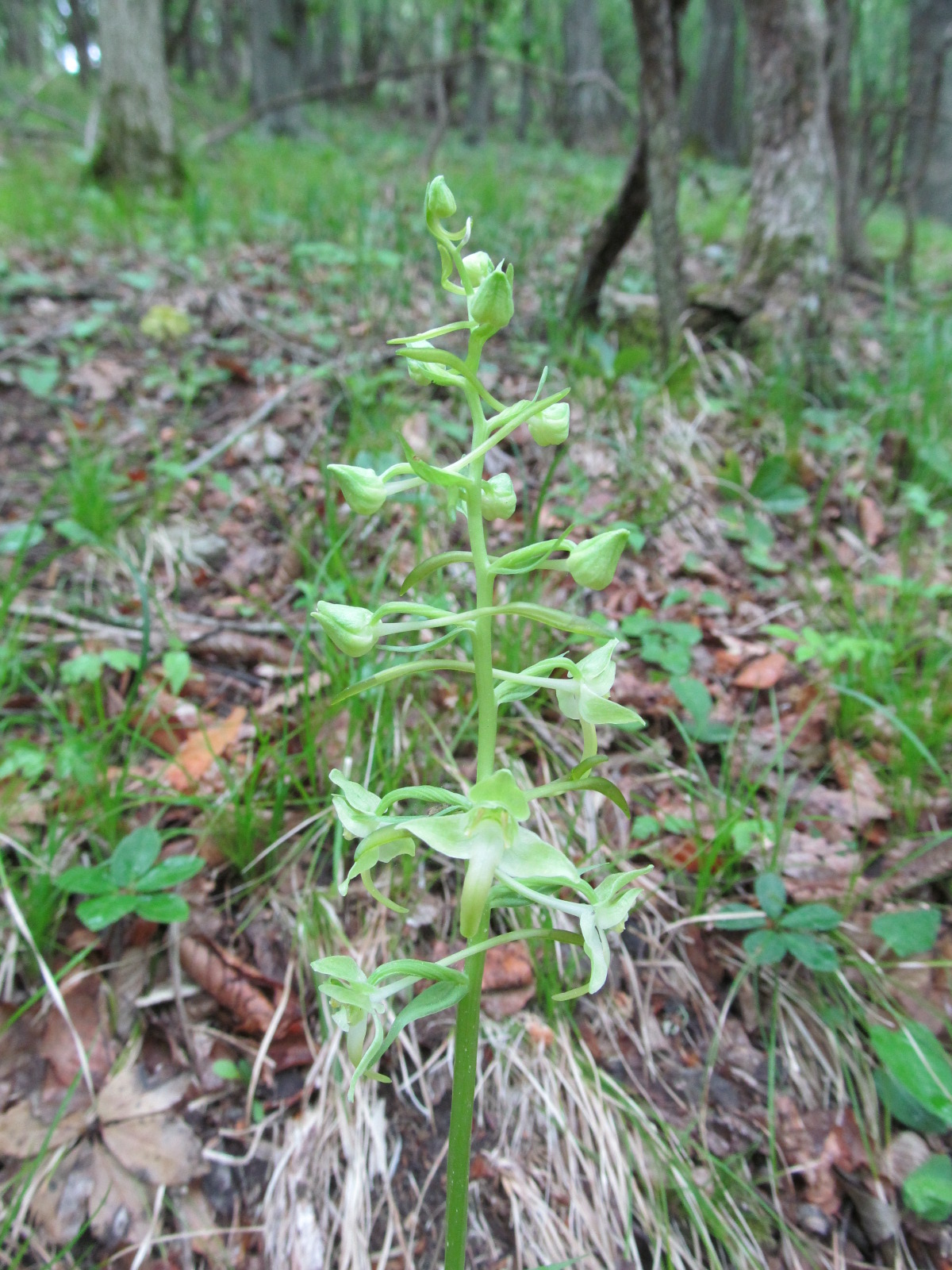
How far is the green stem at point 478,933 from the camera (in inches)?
41.7

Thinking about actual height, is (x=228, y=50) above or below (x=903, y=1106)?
above

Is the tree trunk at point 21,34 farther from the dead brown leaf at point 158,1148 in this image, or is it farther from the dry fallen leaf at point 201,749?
the dead brown leaf at point 158,1148

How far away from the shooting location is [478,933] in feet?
3.39

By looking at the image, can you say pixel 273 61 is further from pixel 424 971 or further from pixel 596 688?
pixel 424 971

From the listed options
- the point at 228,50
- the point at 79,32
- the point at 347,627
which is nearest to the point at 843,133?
the point at 347,627

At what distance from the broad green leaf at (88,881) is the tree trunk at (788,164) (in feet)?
11.1

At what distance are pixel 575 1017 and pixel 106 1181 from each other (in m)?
1.00

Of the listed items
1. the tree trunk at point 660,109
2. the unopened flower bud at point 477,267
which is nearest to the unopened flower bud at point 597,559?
the unopened flower bud at point 477,267

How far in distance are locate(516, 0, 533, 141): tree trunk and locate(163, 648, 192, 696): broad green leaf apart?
14564 mm

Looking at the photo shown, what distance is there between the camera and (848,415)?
3432mm

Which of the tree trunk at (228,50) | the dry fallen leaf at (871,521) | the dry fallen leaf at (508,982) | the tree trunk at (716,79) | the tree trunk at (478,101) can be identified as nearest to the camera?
the dry fallen leaf at (508,982)

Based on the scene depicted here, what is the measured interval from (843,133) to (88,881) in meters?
5.51

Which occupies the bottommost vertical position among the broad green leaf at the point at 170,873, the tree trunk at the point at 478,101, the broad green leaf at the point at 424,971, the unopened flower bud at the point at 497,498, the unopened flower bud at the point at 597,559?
the broad green leaf at the point at 170,873

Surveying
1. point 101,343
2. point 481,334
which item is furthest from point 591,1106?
point 101,343
